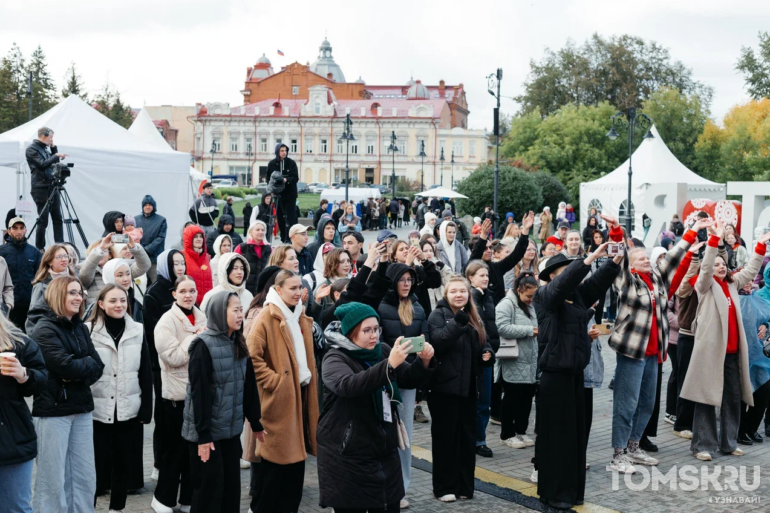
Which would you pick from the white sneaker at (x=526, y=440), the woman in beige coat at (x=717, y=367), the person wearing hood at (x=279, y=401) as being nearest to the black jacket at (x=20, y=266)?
the person wearing hood at (x=279, y=401)

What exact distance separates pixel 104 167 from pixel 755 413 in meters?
13.5

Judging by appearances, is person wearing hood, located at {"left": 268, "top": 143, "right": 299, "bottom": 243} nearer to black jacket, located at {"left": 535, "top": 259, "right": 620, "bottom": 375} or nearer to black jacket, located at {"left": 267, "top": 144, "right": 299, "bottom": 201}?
black jacket, located at {"left": 267, "top": 144, "right": 299, "bottom": 201}

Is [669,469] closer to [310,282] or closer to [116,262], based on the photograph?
[310,282]

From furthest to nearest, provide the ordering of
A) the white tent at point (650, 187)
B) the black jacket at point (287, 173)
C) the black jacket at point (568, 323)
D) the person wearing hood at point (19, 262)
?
the white tent at point (650, 187) → the black jacket at point (287, 173) → the person wearing hood at point (19, 262) → the black jacket at point (568, 323)

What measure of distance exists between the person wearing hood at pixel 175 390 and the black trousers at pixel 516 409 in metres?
3.28

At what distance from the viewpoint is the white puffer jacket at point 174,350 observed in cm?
590

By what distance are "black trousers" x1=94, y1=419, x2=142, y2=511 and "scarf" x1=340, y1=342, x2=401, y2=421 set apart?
7.18ft

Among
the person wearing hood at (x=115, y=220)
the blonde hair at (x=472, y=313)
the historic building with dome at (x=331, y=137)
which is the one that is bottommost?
the blonde hair at (x=472, y=313)

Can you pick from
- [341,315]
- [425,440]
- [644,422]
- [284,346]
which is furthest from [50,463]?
[644,422]

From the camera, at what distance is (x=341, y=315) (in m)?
4.75

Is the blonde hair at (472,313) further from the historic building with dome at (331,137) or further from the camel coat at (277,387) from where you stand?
the historic building with dome at (331,137)

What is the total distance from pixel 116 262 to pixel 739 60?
5688 centimetres

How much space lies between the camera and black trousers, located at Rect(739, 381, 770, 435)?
317 inches

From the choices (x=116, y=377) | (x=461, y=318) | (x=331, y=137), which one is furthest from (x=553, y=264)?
(x=331, y=137)
